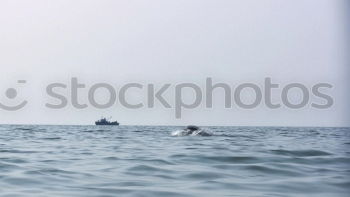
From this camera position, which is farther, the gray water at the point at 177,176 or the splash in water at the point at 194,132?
the splash in water at the point at 194,132

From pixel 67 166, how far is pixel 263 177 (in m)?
4.55

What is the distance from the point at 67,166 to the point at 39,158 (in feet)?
7.88

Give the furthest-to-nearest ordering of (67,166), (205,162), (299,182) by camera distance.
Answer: (205,162)
(67,166)
(299,182)

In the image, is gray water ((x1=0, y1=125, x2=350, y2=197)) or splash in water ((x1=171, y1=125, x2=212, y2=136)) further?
splash in water ((x1=171, y1=125, x2=212, y2=136))

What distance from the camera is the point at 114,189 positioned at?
797cm

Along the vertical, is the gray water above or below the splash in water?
below

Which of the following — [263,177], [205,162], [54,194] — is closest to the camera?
[54,194]

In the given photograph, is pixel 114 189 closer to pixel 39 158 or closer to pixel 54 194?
pixel 54 194

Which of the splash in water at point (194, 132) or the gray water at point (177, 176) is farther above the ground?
the splash in water at point (194, 132)

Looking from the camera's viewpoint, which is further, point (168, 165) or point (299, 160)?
point (299, 160)

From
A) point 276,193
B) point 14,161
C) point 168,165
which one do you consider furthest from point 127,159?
point 276,193

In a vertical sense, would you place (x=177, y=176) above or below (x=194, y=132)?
below

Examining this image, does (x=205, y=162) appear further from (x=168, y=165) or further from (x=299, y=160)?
(x=299, y=160)

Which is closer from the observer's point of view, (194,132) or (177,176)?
(177,176)
